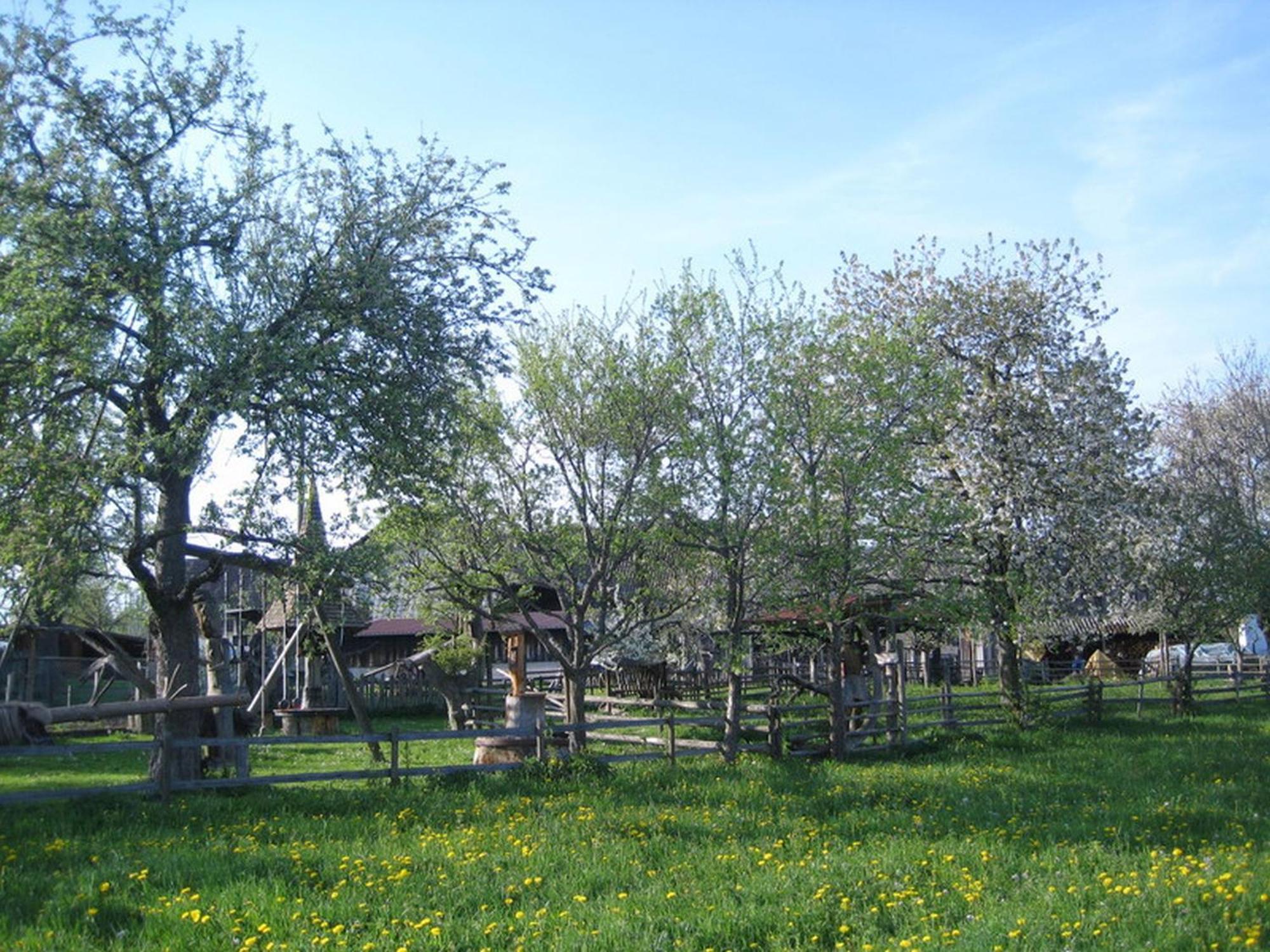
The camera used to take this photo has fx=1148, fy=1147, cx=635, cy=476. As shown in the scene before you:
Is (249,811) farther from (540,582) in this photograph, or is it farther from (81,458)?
(540,582)

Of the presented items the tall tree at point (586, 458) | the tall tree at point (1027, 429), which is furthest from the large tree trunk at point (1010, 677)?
the tall tree at point (586, 458)

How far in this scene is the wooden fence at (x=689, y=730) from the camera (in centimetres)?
1402

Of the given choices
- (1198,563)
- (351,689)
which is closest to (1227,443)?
(1198,563)

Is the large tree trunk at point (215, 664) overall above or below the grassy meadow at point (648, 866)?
above

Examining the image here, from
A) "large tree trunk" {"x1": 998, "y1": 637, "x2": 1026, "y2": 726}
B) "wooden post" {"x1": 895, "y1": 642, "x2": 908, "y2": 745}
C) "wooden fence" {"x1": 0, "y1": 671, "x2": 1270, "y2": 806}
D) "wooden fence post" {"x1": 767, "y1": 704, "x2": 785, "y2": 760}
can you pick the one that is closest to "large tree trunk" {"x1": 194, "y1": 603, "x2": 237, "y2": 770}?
"wooden fence" {"x1": 0, "y1": 671, "x2": 1270, "y2": 806}

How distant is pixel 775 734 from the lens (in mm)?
20562

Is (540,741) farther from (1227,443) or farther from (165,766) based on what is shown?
(1227,443)

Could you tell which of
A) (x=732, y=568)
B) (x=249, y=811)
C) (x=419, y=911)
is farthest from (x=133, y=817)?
(x=732, y=568)

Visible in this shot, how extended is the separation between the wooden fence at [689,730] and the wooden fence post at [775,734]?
0.02m

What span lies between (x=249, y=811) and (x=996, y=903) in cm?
856

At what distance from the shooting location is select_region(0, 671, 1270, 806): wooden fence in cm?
1402

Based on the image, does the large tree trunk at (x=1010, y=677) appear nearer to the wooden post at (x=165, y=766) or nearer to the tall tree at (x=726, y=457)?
the tall tree at (x=726, y=457)

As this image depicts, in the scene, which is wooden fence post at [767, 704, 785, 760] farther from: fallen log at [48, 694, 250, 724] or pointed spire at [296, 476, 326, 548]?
fallen log at [48, 694, 250, 724]

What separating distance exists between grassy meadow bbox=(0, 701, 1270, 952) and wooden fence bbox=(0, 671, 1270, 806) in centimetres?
37
